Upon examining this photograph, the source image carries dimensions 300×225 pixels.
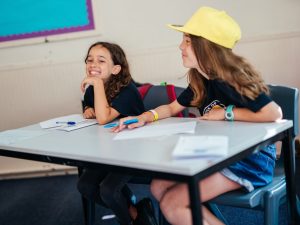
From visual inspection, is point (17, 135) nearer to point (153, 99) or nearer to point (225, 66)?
point (153, 99)

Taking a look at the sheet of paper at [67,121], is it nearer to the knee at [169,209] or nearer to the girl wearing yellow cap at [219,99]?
the girl wearing yellow cap at [219,99]

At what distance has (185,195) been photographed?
4.02 ft

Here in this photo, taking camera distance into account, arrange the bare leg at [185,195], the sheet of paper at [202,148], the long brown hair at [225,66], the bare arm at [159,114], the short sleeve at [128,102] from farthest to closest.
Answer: the short sleeve at [128,102] < the bare arm at [159,114] < the long brown hair at [225,66] < the bare leg at [185,195] < the sheet of paper at [202,148]

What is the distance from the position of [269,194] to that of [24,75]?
6.92 ft

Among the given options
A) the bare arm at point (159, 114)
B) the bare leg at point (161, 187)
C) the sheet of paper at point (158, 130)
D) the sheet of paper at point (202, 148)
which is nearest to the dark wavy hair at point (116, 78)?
the bare arm at point (159, 114)

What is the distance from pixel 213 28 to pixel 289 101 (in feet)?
1.35

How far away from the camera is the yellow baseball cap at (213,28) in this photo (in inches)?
54.7

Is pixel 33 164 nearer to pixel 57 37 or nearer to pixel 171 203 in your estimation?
pixel 57 37

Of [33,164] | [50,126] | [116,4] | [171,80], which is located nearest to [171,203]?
[50,126]

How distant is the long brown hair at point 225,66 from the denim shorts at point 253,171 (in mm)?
236

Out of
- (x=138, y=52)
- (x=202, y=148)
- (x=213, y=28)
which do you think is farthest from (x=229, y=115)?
(x=138, y=52)

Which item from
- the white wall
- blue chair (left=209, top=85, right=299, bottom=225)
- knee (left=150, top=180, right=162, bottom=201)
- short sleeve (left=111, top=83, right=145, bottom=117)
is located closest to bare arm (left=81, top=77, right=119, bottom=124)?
short sleeve (left=111, top=83, right=145, bottom=117)

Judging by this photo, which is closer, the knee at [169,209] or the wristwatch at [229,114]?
the knee at [169,209]

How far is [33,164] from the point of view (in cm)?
296
